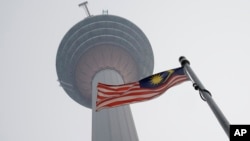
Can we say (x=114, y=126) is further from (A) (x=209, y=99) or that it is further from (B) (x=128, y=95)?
(A) (x=209, y=99)

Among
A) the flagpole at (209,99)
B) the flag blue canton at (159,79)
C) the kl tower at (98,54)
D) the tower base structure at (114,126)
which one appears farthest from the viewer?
the kl tower at (98,54)

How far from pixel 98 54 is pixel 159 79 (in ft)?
82.2

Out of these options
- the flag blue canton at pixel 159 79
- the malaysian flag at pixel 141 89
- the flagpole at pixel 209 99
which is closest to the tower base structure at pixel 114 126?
the malaysian flag at pixel 141 89

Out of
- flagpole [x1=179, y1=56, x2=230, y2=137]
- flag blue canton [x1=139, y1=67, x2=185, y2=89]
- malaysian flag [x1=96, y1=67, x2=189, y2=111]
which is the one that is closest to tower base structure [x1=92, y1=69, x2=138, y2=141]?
malaysian flag [x1=96, y1=67, x2=189, y2=111]

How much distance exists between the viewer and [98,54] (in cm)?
3675

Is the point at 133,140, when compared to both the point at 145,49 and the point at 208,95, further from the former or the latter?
the point at 145,49

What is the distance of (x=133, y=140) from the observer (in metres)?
22.0

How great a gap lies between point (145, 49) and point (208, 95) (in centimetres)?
3112

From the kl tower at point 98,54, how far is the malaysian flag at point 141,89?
20.3 metres

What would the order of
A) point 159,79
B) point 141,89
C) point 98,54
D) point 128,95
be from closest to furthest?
point 159,79 < point 141,89 < point 128,95 < point 98,54

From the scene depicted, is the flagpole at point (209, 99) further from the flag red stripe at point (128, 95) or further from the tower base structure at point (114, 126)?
the tower base structure at point (114, 126)

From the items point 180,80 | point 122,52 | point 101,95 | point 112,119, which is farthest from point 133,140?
point 122,52

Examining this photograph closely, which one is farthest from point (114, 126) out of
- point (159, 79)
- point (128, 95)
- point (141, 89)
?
point (159, 79)

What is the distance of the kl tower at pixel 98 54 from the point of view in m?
35.8
